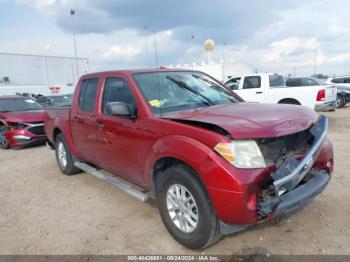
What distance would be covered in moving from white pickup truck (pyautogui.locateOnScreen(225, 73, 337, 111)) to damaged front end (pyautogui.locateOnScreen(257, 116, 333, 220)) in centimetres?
750

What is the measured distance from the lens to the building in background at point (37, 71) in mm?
52875

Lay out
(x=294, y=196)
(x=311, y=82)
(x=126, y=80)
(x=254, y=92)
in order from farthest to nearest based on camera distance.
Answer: (x=311, y=82) < (x=254, y=92) < (x=126, y=80) < (x=294, y=196)

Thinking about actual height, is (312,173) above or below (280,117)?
below

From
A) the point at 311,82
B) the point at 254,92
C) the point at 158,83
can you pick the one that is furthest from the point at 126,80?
the point at 311,82

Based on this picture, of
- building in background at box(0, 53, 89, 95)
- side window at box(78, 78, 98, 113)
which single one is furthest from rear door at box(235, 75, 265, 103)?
building in background at box(0, 53, 89, 95)

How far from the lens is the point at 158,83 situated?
3830 millimetres

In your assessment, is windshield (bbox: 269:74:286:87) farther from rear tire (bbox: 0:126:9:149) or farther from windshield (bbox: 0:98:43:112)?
rear tire (bbox: 0:126:9:149)

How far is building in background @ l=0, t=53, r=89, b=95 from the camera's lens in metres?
52.9

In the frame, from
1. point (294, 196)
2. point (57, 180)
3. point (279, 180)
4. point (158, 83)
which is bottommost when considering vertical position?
point (57, 180)

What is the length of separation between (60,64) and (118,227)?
216ft

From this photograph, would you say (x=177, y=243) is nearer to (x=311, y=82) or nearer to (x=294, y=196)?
(x=294, y=196)

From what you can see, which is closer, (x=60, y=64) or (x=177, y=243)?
(x=177, y=243)

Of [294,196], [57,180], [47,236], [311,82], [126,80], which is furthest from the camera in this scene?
[311,82]

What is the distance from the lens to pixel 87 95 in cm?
476
